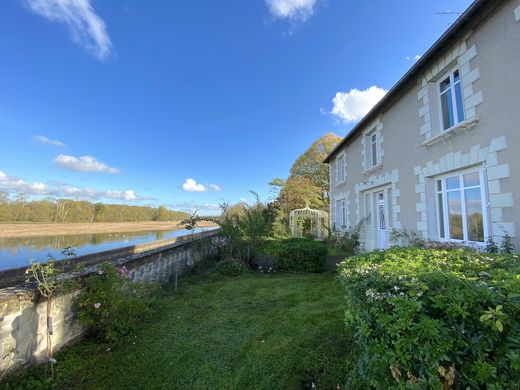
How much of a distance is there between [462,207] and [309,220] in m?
13.5

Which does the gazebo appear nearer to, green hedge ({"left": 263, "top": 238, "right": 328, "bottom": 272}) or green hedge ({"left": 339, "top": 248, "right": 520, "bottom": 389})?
green hedge ({"left": 263, "top": 238, "right": 328, "bottom": 272})

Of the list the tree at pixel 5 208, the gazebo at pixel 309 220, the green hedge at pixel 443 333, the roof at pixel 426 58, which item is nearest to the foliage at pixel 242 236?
the roof at pixel 426 58

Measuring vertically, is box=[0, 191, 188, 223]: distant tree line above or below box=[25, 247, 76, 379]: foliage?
above

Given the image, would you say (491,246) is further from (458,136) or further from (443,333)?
(443,333)


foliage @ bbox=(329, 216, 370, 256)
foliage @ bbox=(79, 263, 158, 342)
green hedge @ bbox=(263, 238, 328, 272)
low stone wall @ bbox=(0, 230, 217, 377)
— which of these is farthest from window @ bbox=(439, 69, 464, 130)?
low stone wall @ bbox=(0, 230, 217, 377)

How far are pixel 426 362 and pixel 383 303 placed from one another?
318 mm

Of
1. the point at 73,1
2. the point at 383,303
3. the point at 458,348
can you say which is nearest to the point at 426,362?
the point at 458,348

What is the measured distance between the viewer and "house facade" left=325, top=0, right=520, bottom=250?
3.96 meters

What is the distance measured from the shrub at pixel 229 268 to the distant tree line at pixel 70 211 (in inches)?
75.3

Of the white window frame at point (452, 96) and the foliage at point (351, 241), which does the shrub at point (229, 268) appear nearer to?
the foliage at point (351, 241)

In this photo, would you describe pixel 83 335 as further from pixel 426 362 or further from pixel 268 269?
pixel 268 269

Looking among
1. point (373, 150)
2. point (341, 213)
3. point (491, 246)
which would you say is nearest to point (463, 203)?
point (491, 246)

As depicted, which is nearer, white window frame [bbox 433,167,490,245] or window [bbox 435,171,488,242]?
white window frame [bbox 433,167,490,245]

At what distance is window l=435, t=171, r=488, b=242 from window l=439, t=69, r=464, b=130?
118 cm
